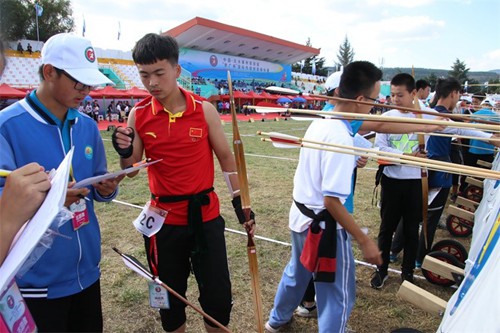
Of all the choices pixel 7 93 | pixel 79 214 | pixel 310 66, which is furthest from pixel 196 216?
pixel 310 66

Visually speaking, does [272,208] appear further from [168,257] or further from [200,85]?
[200,85]

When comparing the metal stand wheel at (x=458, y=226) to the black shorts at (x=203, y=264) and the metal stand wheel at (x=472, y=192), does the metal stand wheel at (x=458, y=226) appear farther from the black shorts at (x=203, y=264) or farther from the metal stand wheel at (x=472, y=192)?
the black shorts at (x=203, y=264)

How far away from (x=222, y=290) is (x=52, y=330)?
0.89 metres

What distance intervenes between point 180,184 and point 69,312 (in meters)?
0.85

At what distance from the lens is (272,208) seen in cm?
544

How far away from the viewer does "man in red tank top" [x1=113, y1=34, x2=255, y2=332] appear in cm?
206

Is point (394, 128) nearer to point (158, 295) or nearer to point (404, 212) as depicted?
point (404, 212)

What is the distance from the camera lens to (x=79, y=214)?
5.43 ft

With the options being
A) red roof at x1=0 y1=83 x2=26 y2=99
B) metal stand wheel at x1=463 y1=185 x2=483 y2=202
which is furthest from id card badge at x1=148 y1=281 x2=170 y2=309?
red roof at x1=0 y1=83 x2=26 y2=99

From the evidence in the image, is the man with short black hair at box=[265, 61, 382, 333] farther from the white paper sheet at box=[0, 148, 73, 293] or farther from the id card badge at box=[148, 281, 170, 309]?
the white paper sheet at box=[0, 148, 73, 293]

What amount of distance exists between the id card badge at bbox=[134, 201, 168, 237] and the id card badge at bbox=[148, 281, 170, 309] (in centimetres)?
30

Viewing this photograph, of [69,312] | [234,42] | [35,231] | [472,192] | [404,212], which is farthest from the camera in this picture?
[234,42]

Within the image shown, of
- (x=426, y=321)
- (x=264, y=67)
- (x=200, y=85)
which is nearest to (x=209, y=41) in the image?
(x=200, y=85)

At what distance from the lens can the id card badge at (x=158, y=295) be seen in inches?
79.9
